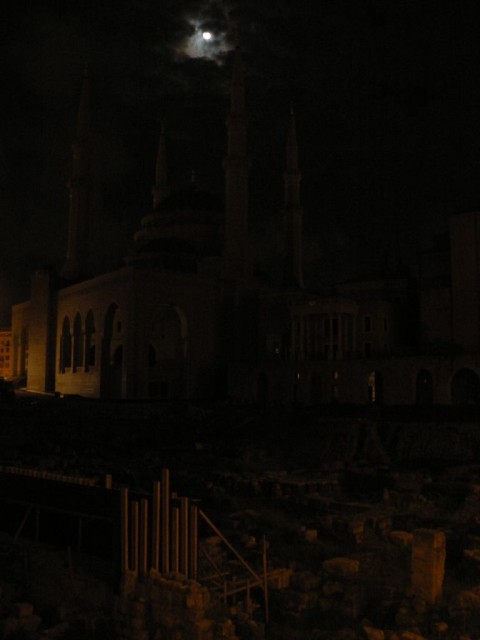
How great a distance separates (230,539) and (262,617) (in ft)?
11.7

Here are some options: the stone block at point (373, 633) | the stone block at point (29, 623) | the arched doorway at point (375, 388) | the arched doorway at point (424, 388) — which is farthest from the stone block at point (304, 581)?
the arched doorway at point (375, 388)

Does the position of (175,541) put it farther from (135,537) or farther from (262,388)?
(262,388)

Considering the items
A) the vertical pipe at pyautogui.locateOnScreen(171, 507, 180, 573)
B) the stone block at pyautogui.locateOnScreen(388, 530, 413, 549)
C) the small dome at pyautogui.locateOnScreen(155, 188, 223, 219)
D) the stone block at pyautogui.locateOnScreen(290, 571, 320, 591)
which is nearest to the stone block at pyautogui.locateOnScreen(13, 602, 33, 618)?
the vertical pipe at pyautogui.locateOnScreen(171, 507, 180, 573)

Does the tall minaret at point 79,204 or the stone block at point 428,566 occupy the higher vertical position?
the tall minaret at point 79,204

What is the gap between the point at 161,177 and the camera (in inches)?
2564

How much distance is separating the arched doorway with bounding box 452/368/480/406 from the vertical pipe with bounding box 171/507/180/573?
26.5 metres

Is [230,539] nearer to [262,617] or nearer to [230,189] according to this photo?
[262,617]

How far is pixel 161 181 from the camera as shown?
65000 mm

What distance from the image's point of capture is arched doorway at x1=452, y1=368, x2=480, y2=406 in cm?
3478

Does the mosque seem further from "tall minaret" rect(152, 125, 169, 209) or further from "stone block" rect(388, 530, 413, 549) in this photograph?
"stone block" rect(388, 530, 413, 549)

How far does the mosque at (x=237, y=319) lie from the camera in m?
37.2

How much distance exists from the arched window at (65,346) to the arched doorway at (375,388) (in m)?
22.1

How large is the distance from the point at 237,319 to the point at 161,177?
24005 millimetres

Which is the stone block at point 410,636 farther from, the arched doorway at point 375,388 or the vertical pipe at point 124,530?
the arched doorway at point 375,388
